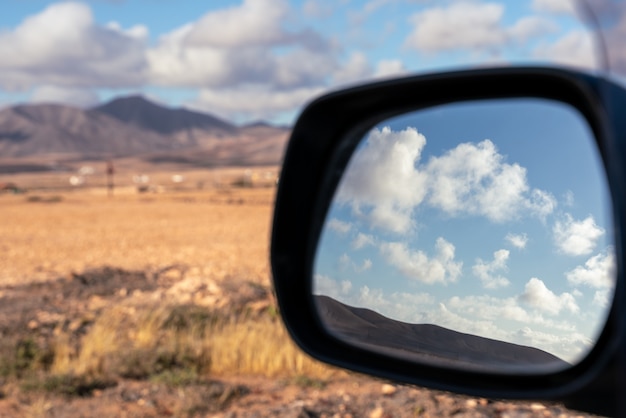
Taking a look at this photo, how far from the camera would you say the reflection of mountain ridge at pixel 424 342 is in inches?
74.4

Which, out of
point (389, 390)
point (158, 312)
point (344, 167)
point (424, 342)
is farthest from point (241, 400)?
point (424, 342)

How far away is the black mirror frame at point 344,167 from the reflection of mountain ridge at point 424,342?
0.04 metres

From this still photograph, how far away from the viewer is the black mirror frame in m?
1.39

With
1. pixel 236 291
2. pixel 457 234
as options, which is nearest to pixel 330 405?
pixel 457 234

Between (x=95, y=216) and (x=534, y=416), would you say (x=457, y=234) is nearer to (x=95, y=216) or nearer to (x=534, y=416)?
(x=534, y=416)

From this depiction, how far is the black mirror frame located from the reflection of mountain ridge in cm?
4

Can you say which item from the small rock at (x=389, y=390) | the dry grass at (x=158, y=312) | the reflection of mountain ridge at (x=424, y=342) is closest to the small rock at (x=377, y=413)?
the small rock at (x=389, y=390)

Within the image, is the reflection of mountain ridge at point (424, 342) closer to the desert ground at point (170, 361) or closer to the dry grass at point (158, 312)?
the desert ground at point (170, 361)

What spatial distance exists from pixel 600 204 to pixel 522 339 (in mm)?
461

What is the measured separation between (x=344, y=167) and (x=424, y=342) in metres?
0.71

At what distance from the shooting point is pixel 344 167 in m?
2.70

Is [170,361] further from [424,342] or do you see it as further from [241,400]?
[424,342]

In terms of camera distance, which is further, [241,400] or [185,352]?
[185,352]

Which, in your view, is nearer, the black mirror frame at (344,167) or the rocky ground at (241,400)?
the black mirror frame at (344,167)
